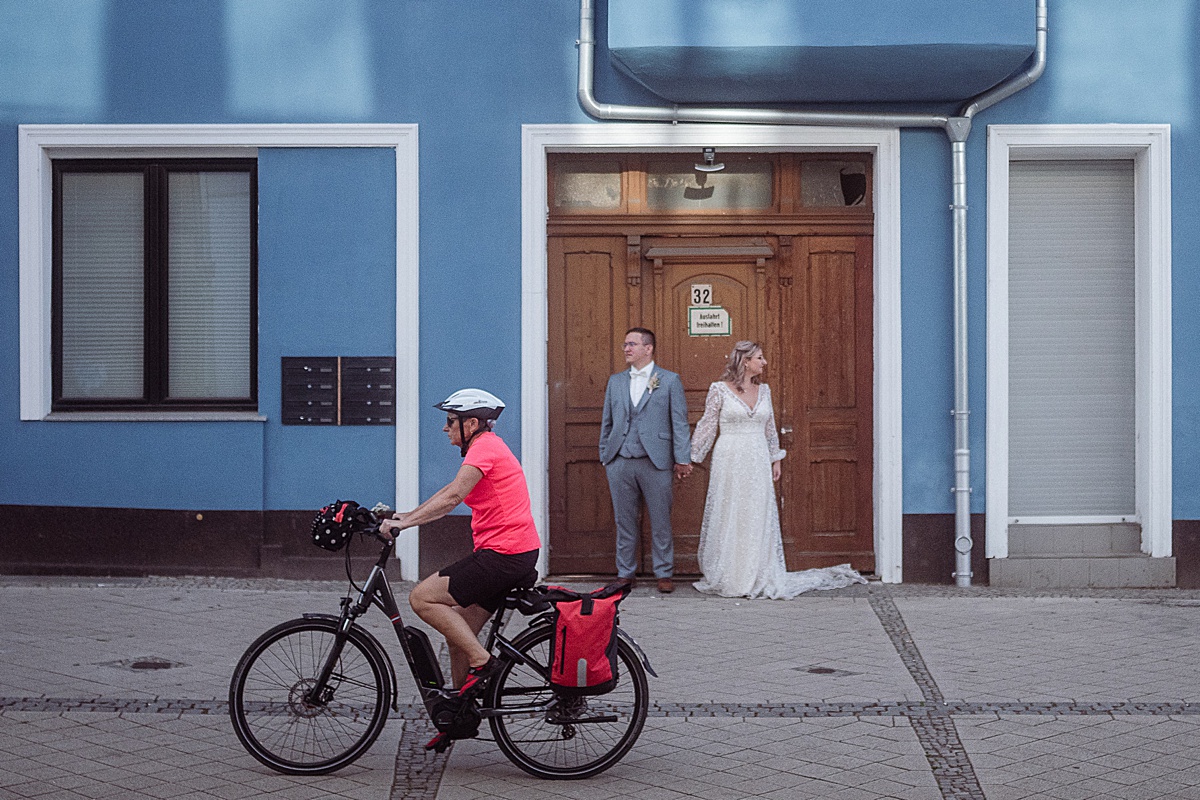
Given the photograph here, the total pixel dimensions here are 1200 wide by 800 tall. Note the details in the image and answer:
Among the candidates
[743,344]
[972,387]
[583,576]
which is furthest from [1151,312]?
[583,576]

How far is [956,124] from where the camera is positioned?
10.5 meters

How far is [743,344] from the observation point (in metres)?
10.4

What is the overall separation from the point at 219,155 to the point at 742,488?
465 cm

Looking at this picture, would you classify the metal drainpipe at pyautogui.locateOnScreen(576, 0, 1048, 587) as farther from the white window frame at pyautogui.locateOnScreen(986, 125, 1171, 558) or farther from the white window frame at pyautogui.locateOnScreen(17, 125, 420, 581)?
the white window frame at pyautogui.locateOnScreen(17, 125, 420, 581)

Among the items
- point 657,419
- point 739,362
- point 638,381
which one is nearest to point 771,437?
point 739,362

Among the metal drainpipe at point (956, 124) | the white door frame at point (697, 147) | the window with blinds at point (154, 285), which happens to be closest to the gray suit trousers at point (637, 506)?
the white door frame at point (697, 147)

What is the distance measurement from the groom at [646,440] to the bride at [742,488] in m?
0.22

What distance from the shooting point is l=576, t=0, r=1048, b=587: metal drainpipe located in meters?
10.5

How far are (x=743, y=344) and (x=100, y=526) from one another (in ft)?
16.3

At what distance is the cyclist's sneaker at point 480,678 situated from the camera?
5.98 meters

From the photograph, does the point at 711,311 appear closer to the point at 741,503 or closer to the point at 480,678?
the point at 741,503

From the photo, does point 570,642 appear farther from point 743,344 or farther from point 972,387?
point 972,387

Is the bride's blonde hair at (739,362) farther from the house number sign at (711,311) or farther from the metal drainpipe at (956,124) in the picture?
the metal drainpipe at (956,124)

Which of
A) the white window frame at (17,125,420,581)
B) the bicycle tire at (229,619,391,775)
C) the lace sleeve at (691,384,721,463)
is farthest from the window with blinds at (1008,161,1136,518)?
the bicycle tire at (229,619,391,775)
